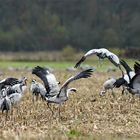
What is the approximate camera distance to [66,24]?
236ft

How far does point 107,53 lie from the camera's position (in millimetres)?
13477

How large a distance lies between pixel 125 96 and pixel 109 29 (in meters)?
53.1

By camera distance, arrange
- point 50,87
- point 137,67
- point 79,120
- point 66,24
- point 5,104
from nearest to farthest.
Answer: point 79,120
point 5,104
point 50,87
point 137,67
point 66,24

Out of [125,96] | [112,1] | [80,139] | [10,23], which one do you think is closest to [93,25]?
[112,1]

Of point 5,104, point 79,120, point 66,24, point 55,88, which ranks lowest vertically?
point 79,120

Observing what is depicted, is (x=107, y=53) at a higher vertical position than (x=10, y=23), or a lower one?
lower

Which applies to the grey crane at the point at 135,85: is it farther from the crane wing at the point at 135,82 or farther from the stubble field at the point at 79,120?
the stubble field at the point at 79,120

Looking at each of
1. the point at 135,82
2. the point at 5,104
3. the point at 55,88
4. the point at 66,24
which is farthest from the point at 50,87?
the point at 66,24

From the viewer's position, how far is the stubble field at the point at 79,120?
10.2m

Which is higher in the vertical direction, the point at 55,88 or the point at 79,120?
the point at 55,88

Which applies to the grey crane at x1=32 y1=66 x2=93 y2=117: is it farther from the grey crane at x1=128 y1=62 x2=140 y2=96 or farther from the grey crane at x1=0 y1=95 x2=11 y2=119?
the grey crane at x1=128 y1=62 x2=140 y2=96

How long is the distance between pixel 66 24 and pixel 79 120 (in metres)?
60.6

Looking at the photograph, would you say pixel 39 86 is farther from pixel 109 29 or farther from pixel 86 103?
pixel 109 29

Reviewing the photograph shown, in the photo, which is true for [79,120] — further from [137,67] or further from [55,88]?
[137,67]
